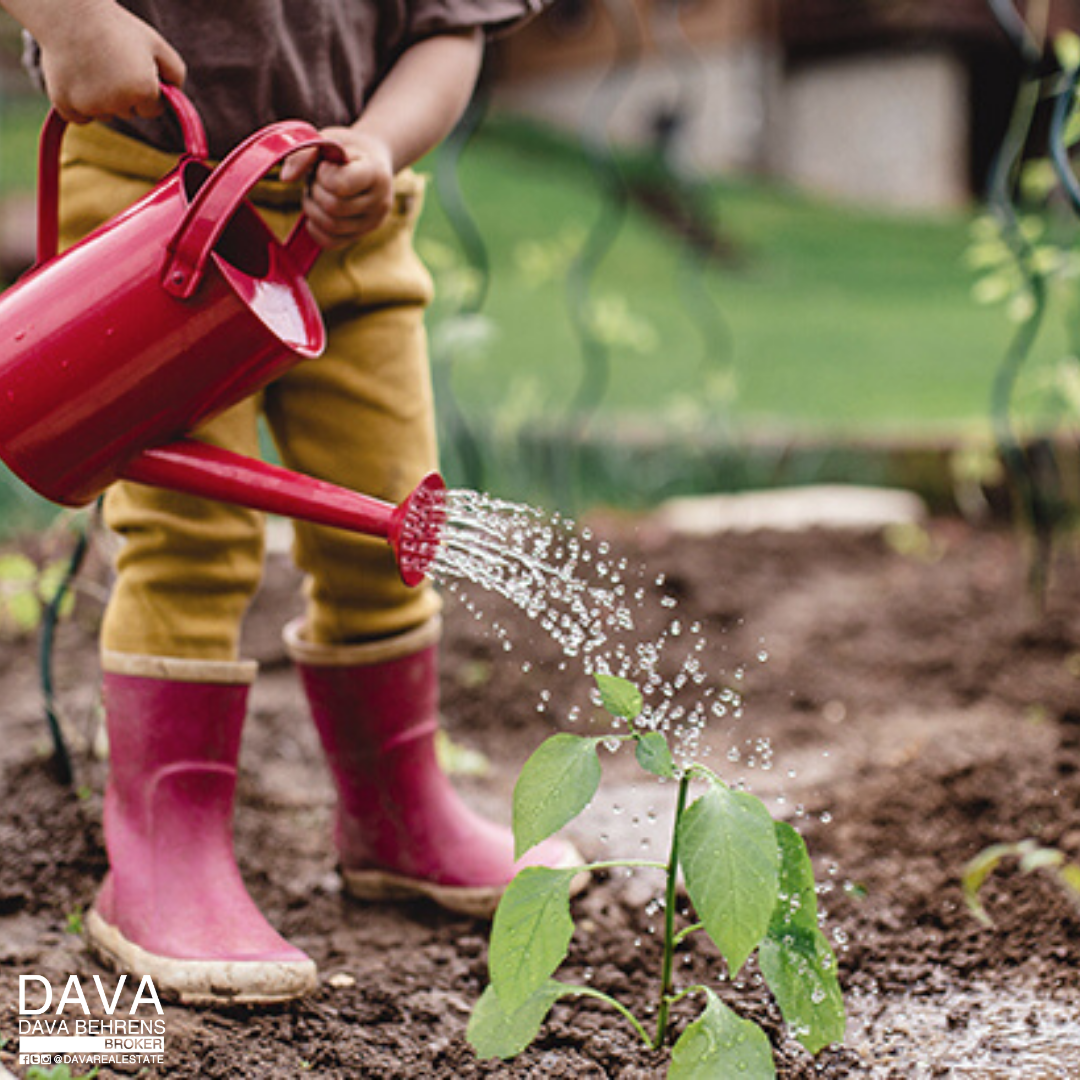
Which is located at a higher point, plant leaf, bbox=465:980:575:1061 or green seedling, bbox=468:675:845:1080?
green seedling, bbox=468:675:845:1080

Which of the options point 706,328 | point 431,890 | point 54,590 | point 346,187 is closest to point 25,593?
point 54,590

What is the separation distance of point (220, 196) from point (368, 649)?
22.0 inches

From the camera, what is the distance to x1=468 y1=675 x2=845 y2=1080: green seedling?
919 mm

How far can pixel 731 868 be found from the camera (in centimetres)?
92

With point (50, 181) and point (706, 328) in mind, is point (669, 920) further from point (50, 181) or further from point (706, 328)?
point (706, 328)

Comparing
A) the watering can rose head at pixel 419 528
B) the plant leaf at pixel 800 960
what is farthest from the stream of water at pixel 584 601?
the plant leaf at pixel 800 960

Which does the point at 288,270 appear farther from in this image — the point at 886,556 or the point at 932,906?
the point at 886,556

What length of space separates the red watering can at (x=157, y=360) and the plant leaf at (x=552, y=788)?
0.20 m

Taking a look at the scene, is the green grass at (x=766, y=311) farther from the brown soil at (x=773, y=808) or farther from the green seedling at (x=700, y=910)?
the green seedling at (x=700, y=910)

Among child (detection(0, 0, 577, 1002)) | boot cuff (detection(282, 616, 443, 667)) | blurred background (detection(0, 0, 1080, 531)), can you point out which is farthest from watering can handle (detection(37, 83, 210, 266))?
blurred background (detection(0, 0, 1080, 531))

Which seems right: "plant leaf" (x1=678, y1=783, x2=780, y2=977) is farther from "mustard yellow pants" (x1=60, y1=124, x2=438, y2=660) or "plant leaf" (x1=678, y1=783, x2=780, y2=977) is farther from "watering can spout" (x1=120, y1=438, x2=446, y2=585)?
"mustard yellow pants" (x1=60, y1=124, x2=438, y2=660)

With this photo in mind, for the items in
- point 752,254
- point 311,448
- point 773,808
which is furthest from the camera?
point 752,254

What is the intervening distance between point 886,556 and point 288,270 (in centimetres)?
197

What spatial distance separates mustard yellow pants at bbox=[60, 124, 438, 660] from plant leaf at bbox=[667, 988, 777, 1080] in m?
0.61
